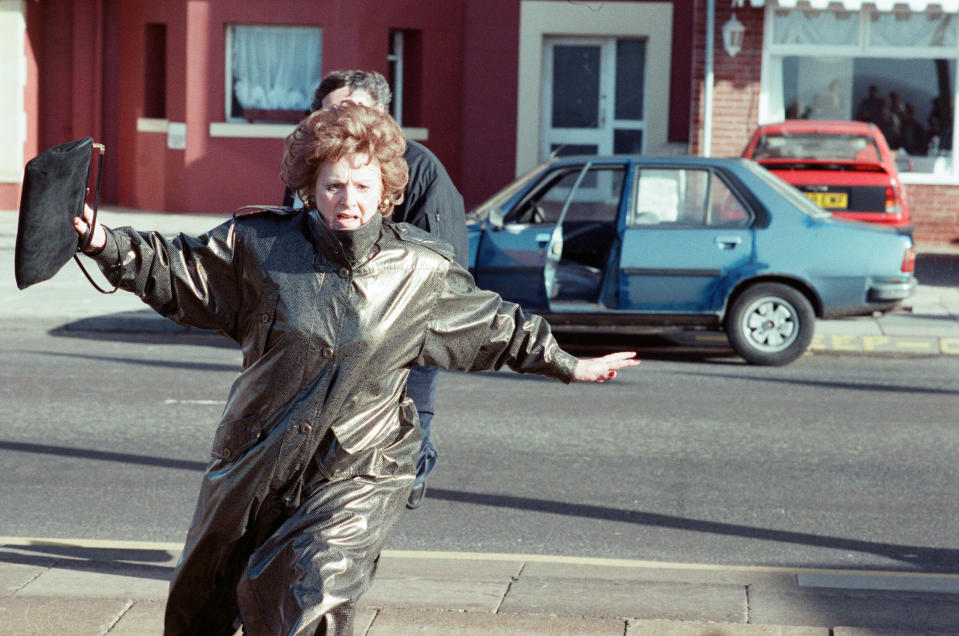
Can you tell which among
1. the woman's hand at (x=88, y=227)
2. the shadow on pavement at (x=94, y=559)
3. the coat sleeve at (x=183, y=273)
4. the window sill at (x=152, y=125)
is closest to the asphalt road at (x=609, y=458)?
the shadow on pavement at (x=94, y=559)

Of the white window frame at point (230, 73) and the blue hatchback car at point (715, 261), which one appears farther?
the white window frame at point (230, 73)

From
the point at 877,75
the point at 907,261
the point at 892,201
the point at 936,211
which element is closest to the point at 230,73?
the point at 877,75

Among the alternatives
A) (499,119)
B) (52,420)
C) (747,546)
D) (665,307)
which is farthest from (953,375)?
(499,119)

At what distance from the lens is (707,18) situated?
18.6 meters

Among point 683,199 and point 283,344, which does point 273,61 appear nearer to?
point 683,199

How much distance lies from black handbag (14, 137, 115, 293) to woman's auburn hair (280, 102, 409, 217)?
521mm

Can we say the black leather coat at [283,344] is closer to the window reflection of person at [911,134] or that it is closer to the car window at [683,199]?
the car window at [683,199]

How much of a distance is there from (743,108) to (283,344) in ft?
52.9

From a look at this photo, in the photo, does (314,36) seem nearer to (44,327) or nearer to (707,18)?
(707,18)

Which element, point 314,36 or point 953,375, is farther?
point 314,36

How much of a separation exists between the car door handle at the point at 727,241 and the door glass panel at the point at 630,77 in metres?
11.3

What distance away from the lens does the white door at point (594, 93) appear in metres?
21.6

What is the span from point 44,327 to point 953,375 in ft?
24.1

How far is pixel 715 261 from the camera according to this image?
1062cm
